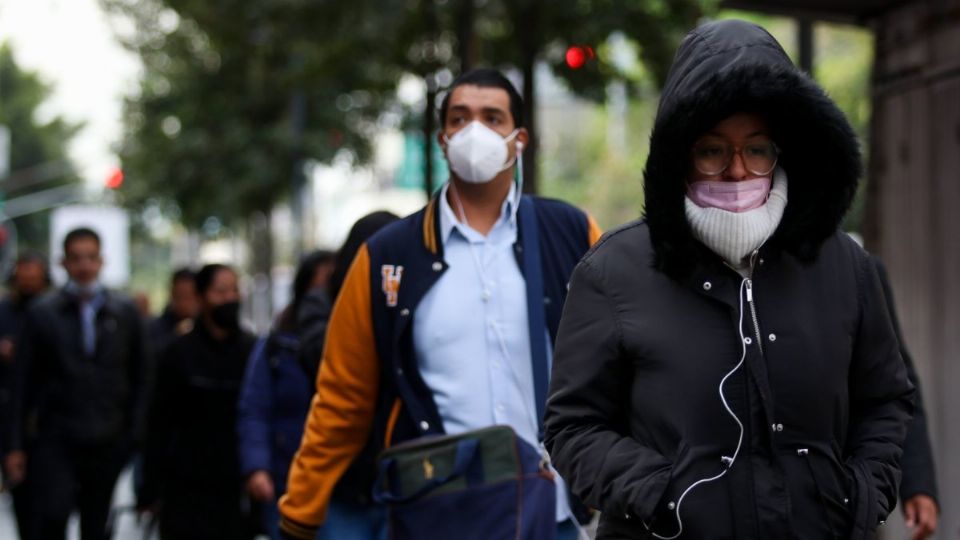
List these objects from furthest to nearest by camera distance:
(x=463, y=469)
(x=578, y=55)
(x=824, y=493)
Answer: (x=578, y=55), (x=463, y=469), (x=824, y=493)

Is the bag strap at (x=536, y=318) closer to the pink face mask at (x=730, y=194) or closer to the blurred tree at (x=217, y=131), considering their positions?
the pink face mask at (x=730, y=194)

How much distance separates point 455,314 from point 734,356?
1.65 m

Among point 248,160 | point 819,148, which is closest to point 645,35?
point 819,148

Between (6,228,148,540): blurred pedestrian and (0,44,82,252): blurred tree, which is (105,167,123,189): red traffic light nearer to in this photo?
(6,228,148,540): blurred pedestrian

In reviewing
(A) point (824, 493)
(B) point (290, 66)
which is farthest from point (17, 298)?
(A) point (824, 493)

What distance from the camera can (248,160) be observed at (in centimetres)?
2739

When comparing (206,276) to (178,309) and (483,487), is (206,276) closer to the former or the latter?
(178,309)

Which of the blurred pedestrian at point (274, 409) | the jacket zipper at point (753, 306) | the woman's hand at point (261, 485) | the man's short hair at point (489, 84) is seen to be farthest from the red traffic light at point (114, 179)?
the jacket zipper at point (753, 306)

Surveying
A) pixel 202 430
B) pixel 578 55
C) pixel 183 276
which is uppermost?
pixel 578 55

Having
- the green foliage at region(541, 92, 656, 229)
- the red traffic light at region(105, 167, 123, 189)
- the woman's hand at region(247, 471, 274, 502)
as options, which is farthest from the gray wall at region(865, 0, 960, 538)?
the green foliage at region(541, 92, 656, 229)

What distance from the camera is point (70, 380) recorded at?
8.20 m

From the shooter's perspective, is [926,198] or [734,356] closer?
[734,356]

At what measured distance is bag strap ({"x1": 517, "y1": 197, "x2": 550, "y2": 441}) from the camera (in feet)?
14.2

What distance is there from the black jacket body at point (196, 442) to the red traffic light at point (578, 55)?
5308 mm
